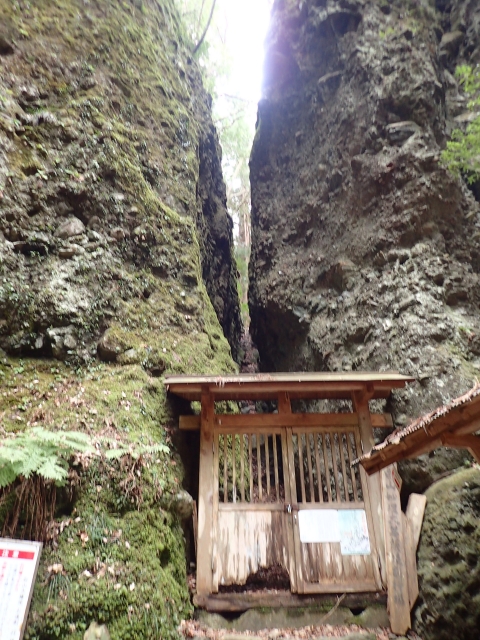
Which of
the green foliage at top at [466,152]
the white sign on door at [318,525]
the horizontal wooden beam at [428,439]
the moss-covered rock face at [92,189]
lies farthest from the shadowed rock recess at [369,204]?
the moss-covered rock face at [92,189]

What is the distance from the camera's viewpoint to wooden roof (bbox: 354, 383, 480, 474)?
13.5ft

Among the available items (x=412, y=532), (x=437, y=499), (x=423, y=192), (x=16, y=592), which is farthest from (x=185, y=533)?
(x=423, y=192)

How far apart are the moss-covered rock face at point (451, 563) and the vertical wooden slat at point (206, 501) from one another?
3.03 m

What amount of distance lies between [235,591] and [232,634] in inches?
28.8

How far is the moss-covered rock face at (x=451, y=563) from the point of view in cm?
515

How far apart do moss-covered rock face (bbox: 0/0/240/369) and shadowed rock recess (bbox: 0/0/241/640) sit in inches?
1.2

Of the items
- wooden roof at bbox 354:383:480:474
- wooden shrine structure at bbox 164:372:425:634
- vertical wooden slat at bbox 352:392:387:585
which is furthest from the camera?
vertical wooden slat at bbox 352:392:387:585

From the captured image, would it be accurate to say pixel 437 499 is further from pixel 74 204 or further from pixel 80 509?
pixel 74 204

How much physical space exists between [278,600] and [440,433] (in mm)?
3578

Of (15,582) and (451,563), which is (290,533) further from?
(15,582)

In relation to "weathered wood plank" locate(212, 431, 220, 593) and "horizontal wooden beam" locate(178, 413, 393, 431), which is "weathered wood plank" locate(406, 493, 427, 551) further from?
"weathered wood plank" locate(212, 431, 220, 593)

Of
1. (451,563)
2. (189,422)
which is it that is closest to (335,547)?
(451,563)

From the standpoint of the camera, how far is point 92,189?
839 centimetres

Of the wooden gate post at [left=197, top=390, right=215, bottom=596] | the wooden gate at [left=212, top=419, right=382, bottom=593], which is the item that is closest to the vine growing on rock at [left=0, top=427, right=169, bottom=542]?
the wooden gate post at [left=197, top=390, right=215, bottom=596]
